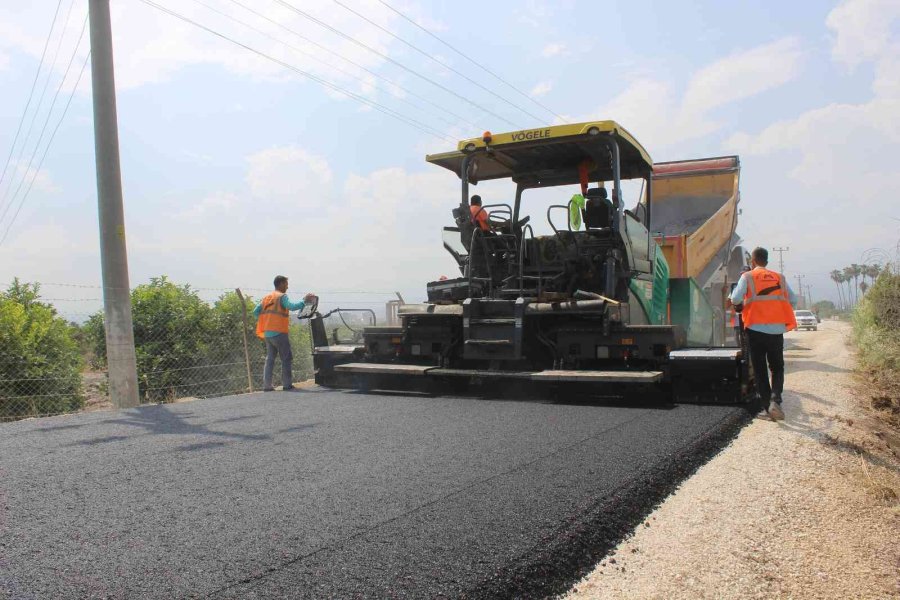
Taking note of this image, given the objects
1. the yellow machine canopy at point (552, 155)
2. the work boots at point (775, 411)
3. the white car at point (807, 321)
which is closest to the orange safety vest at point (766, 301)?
the work boots at point (775, 411)

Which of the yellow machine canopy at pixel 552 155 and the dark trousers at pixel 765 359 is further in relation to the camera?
the yellow machine canopy at pixel 552 155

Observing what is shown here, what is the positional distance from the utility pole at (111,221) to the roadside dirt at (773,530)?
6470mm

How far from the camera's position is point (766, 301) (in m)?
5.77

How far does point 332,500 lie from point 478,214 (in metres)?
4.30

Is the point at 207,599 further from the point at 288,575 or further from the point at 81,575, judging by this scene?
the point at 81,575

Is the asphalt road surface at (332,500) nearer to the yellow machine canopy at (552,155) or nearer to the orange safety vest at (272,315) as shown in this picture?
the yellow machine canopy at (552,155)

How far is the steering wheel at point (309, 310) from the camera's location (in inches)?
315

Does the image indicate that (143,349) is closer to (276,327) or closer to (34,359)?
(34,359)

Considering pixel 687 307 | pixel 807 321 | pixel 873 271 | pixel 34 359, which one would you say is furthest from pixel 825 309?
pixel 34 359

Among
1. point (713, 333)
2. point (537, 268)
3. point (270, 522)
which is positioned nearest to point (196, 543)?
point (270, 522)

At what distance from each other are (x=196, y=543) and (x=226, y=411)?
3.57 m

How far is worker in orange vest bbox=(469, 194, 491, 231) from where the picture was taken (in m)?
6.92

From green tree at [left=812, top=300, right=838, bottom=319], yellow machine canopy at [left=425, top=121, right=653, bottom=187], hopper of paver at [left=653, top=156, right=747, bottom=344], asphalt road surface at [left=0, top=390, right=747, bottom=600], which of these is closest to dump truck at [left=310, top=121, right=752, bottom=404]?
yellow machine canopy at [left=425, top=121, right=653, bottom=187]

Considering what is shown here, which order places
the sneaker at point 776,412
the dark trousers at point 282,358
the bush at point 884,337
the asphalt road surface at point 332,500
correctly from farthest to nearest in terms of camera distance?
the bush at point 884,337 < the dark trousers at point 282,358 < the sneaker at point 776,412 < the asphalt road surface at point 332,500
